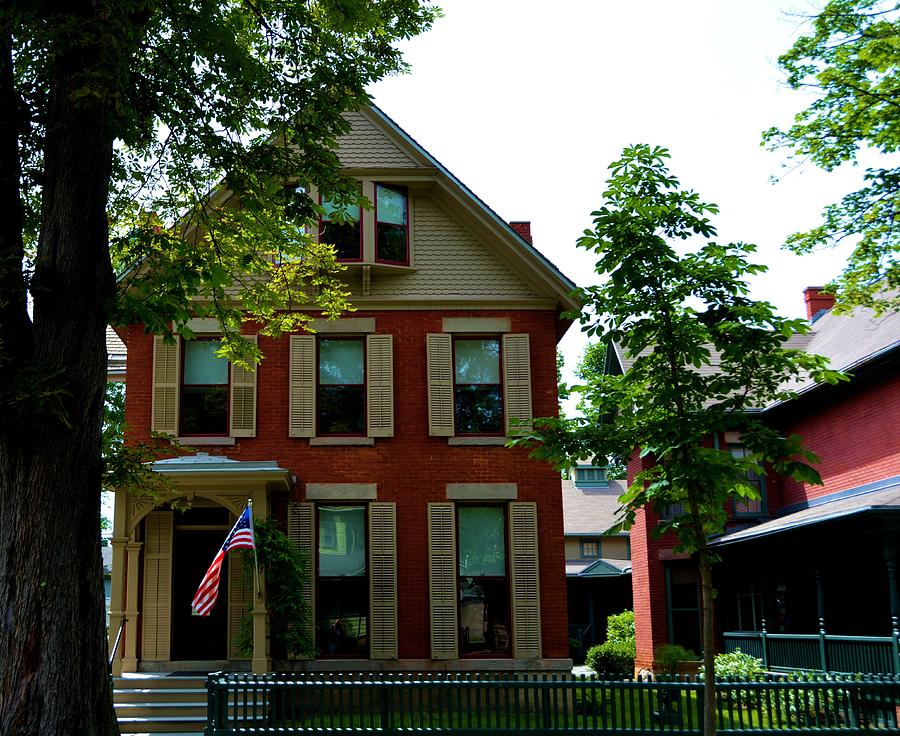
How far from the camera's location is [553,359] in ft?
63.6

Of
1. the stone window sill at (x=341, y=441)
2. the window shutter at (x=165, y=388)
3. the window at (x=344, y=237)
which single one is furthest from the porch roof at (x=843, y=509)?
the window shutter at (x=165, y=388)

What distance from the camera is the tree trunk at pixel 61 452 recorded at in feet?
29.3

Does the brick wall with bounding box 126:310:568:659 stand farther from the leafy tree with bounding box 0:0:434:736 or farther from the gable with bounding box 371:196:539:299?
the leafy tree with bounding box 0:0:434:736

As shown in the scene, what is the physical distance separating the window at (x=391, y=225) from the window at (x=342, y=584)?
514 cm

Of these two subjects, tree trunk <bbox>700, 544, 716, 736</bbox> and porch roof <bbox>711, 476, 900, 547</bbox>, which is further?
porch roof <bbox>711, 476, 900, 547</bbox>

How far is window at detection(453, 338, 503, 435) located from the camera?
19.1 metres

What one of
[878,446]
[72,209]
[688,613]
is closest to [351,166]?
[72,209]

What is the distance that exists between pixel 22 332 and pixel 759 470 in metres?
7.50

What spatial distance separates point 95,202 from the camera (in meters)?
10.2

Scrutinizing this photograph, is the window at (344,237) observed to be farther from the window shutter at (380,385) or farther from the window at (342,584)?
the window at (342,584)

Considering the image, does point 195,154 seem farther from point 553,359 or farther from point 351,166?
point 553,359

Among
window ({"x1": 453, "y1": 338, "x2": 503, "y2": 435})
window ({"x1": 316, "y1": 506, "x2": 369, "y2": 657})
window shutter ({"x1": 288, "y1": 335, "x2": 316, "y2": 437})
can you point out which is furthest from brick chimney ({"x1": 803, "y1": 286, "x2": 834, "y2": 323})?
window ({"x1": 316, "y1": 506, "x2": 369, "y2": 657})

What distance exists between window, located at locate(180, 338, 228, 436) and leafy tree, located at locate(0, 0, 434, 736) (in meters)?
5.12

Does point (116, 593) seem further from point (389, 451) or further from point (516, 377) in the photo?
point (516, 377)
